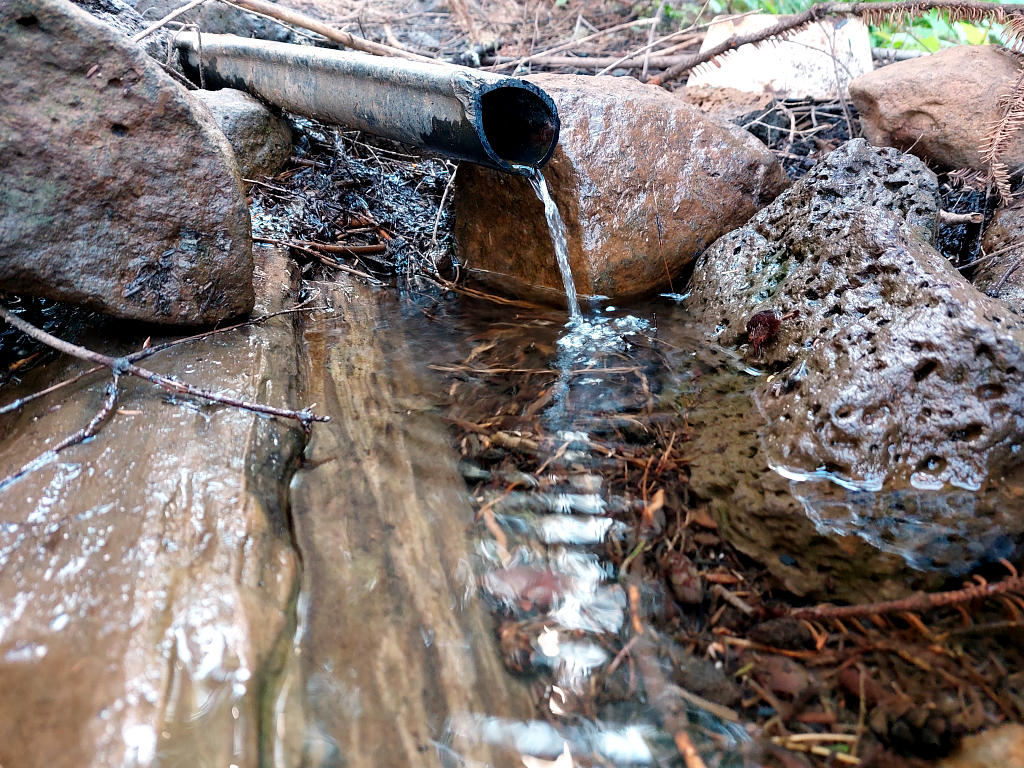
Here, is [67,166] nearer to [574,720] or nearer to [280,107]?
[280,107]

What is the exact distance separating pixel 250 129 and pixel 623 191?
233cm

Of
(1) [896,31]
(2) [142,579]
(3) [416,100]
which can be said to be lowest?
(2) [142,579]

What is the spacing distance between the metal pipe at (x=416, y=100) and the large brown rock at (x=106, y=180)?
80 cm

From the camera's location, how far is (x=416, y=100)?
3.02m

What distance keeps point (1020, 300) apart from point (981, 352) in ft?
3.27

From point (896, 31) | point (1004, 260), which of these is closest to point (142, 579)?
point (1004, 260)

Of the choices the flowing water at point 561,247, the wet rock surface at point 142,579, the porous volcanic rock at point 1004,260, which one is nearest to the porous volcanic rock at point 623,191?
the flowing water at point 561,247

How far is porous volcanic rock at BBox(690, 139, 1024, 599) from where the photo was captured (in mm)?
2102

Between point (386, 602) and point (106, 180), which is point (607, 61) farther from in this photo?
point (386, 602)

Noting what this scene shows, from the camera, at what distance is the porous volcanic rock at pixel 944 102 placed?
3779 millimetres

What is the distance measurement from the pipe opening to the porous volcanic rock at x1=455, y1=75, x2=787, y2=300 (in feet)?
0.95

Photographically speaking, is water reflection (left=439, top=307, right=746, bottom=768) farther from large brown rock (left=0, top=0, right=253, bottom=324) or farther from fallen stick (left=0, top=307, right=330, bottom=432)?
large brown rock (left=0, top=0, right=253, bottom=324)

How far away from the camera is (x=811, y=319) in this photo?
9.36 feet

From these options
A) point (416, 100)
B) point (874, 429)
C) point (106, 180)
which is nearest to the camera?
point (874, 429)
